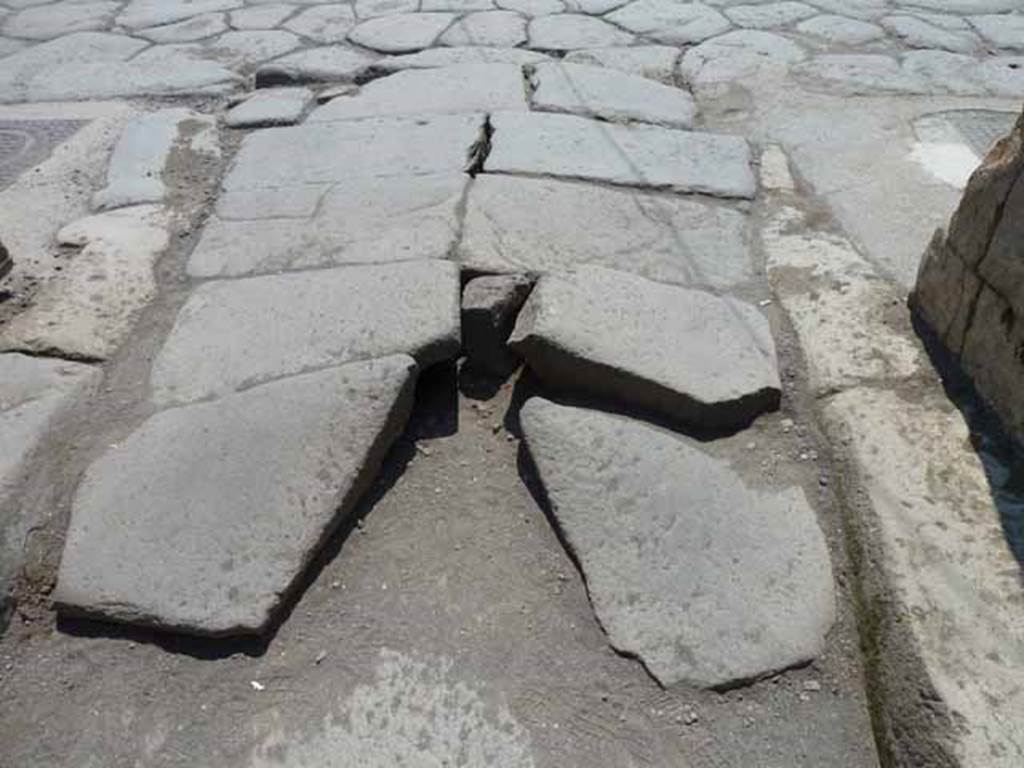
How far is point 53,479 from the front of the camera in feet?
4.84

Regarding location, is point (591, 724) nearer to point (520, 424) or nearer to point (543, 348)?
point (520, 424)

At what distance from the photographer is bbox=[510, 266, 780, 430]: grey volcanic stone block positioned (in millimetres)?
1585

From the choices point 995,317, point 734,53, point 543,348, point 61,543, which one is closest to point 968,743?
point 995,317

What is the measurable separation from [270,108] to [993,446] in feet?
7.61

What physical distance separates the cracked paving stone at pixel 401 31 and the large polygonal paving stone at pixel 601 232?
1.32 metres

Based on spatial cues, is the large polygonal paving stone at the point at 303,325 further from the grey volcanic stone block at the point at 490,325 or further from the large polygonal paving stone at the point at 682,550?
the large polygonal paving stone at the point at 682,550

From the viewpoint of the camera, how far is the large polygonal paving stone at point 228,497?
127 centimetres

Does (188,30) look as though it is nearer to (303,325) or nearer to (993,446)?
(303,325)

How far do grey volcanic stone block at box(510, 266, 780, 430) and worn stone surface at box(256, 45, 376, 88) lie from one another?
65.9 inches

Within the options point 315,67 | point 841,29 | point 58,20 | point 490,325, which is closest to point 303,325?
point 490,325

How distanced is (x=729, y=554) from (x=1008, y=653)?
0.39 meters

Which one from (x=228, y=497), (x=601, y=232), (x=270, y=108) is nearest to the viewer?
(x=228, y=497)

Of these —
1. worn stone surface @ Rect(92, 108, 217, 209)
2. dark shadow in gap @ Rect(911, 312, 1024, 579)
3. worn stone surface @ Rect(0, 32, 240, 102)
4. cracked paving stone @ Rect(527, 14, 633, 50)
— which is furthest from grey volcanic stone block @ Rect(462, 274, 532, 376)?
cracked paving stone @ Rect(527, 14, 633, 50)

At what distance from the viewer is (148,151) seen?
2.53m
